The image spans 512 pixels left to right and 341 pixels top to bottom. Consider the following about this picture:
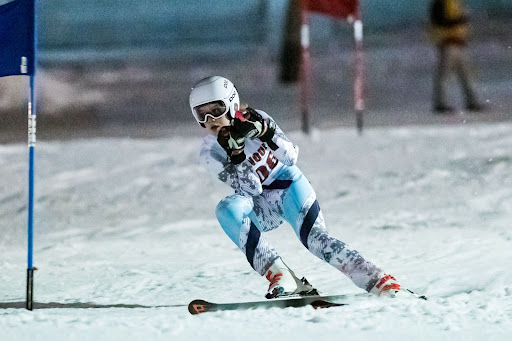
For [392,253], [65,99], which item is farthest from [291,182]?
[65,99]

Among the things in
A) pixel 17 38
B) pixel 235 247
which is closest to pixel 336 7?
pixel 235 247

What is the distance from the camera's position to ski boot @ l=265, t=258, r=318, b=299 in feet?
16.3

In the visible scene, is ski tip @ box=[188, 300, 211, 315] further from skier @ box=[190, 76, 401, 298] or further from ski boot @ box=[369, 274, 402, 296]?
ski boot @ box=[369, 274, 402, 296]

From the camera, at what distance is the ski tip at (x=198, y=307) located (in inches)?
190

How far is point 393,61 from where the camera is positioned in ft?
52.0

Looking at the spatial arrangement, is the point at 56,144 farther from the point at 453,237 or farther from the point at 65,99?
the point at 453,237

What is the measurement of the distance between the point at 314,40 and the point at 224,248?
930cm

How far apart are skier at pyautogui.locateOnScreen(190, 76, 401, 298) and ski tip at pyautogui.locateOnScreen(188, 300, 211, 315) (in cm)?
37

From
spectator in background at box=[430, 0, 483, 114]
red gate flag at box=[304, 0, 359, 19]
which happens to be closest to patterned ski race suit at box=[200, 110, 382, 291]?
red gate flag at box=[304, 0, 359, 19]

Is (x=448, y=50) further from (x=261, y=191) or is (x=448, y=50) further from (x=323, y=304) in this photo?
(x=323, y=304)

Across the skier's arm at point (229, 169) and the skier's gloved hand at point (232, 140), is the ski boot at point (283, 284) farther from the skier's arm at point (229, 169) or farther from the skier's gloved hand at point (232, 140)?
the skier's gloved hand at point (232, 140)

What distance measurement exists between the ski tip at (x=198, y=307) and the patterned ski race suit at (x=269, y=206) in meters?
0.42

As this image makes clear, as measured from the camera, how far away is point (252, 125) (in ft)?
16.4

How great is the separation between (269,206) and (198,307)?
0.81 m
